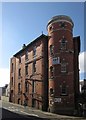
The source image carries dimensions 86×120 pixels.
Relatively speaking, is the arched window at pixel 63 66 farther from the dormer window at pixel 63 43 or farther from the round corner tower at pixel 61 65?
the dormer window at pixel 63 43

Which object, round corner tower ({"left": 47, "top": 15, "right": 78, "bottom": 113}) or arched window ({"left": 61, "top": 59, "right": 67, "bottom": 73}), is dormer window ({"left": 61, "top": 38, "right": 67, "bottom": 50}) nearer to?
round corner tower ({"left": 47, "top": 15, "right": 78, "bottom": 113})

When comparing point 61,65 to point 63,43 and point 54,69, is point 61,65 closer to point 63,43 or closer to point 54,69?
point 54,69

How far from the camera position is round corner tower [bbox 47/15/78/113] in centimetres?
3791

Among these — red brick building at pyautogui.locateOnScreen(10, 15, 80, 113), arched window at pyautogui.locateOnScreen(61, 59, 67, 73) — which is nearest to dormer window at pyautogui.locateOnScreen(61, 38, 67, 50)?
red brick building at pyautogui.locateOnScreen(10, 15, 80, 113)

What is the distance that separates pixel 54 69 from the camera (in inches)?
1549

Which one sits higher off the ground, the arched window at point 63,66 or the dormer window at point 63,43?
the dormer window at point 63,43

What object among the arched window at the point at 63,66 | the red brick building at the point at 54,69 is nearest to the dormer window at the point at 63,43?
the red brick building at the point at 54,69

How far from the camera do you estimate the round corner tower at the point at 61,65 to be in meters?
37.9

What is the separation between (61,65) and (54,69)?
4.53ft

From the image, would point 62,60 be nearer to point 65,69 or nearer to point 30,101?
point 65,69

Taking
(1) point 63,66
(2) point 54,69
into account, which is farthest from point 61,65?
(2) point 54,69

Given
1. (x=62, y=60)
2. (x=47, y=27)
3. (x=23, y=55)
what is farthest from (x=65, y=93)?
(x=23, y=55)

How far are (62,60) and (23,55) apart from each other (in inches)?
582

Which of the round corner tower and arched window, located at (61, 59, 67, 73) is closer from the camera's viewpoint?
the round corner tower
